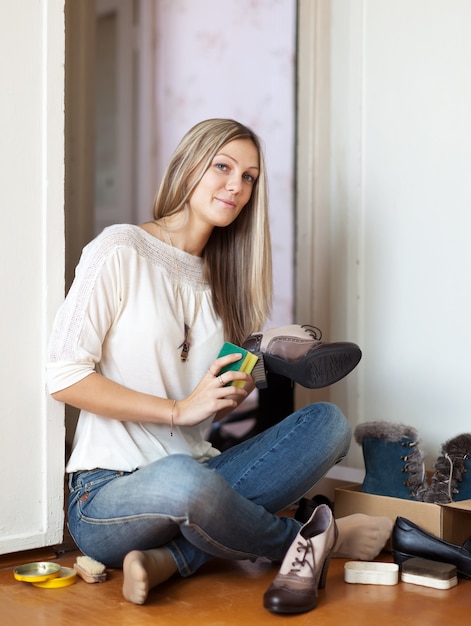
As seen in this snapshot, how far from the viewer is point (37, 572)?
5.55ft

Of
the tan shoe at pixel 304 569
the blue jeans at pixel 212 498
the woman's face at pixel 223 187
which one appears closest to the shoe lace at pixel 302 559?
the tan shoe at pixel 304 569

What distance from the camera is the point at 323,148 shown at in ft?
9.05

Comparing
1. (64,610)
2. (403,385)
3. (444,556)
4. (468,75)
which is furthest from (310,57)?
(64,610)

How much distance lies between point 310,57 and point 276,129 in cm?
40

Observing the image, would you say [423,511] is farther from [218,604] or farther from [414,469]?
[218,604]

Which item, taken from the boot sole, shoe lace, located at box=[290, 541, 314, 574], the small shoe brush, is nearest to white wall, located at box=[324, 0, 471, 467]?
the boot sole

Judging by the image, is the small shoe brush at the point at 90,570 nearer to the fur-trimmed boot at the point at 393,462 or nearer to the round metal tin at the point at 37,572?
the round metal tin at the point at 37,572

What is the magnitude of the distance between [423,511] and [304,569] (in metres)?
0.51

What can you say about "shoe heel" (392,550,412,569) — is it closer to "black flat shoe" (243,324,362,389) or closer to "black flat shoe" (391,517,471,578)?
"black flat shoe" (391,517,471,578)

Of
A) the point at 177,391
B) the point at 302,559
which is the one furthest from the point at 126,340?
the point at 302,559

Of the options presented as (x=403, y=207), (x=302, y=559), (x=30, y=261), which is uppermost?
(x=403, y=207)

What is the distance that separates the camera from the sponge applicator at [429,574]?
1695mm

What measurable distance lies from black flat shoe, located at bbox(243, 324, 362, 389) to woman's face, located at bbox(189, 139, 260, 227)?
0.31 meters

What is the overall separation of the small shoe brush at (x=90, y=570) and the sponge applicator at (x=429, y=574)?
2.11 ft
